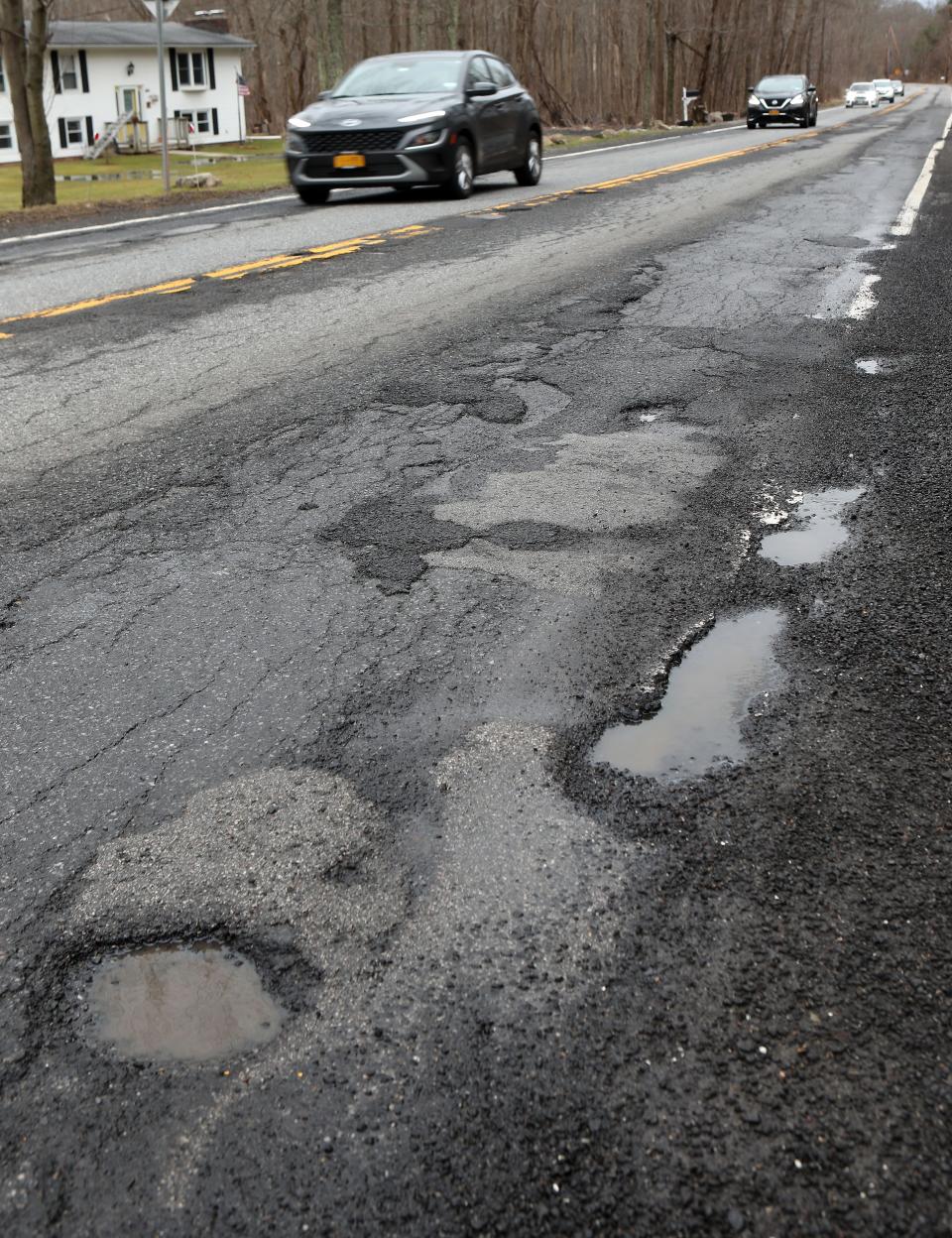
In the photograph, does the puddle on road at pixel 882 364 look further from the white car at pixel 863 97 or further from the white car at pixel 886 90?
the white car at pixel 886 90

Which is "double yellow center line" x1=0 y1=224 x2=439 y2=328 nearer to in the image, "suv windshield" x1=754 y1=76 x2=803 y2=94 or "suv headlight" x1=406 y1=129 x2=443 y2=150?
"suv headlight" x1=406 y1=129 x2=443 y2=150

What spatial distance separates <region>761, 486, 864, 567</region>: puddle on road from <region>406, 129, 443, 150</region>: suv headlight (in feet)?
35.8

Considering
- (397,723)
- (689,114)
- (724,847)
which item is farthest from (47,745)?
(689,114)

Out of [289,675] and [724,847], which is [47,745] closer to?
[289,675]

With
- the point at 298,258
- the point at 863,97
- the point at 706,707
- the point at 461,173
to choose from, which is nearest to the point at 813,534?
the point at 706,707

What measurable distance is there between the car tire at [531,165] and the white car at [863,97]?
2501 inches

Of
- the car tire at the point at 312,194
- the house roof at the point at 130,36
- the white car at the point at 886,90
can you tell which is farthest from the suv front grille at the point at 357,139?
the white car at the point at 886,90

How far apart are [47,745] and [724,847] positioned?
5.16ft

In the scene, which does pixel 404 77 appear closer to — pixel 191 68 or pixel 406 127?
pixel 406 127

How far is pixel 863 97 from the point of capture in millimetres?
72562

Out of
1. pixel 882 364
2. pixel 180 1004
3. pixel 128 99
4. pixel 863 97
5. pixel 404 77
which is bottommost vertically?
pixel 180 1004

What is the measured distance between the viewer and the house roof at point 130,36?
4109cm

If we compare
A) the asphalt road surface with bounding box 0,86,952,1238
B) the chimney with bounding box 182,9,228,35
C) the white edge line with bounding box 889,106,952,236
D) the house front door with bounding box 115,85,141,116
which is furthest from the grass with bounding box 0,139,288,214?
the asphalt road surface with bounding box 0,86,952,1238

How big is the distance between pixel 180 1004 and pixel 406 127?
13.5m
